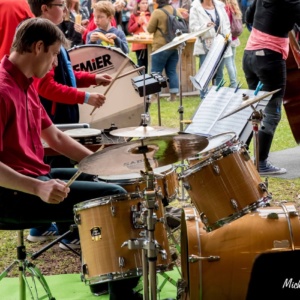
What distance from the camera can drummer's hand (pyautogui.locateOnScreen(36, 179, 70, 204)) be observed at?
3322mm

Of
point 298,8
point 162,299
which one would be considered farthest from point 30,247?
point 298,8

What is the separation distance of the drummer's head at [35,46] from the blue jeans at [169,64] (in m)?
7.02

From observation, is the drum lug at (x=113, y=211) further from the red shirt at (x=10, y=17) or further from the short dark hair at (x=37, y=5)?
the red shirt at (x=10, y=17)

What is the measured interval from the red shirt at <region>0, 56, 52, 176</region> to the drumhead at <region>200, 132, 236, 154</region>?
0.84m

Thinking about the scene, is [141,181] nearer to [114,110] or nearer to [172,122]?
[114,110]

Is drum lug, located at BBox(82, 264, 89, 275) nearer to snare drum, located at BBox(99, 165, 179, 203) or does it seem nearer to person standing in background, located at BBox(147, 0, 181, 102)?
snare drum, located at BBox(99, 165, 179, 203)

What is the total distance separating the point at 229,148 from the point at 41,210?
3.18 feet

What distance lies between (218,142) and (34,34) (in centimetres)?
115

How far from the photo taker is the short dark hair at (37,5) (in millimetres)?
4867

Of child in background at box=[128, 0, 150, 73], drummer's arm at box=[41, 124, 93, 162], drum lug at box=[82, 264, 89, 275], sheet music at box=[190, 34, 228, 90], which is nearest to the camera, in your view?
drum lug at box=[82, 264, 89, 275]

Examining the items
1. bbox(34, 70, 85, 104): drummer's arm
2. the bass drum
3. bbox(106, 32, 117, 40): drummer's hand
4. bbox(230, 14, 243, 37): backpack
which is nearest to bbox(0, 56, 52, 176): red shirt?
bbox(34, 70, 85, 104): drummer's arm

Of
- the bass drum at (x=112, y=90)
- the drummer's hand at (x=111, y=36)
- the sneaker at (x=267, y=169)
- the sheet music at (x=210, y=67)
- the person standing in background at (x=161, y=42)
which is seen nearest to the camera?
the sheet music at (x=210, y=67)

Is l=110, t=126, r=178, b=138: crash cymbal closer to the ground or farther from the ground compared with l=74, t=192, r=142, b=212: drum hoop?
farther from the ground

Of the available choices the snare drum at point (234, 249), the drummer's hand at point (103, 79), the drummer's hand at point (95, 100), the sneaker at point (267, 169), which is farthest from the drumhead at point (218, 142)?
the sneaker at point (267, 169)
